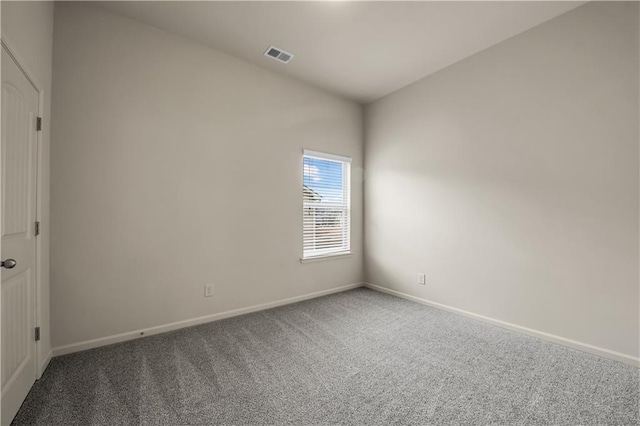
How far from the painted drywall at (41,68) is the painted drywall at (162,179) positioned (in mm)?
89

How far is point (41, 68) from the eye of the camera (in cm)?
192

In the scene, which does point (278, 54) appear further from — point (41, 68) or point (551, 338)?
point (551, 338)

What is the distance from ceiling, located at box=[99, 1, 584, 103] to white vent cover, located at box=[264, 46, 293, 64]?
6 cm

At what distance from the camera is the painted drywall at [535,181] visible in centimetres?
214

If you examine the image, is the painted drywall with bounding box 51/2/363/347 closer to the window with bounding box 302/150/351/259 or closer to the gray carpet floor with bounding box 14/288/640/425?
the window with bounding box 302/150/351/259

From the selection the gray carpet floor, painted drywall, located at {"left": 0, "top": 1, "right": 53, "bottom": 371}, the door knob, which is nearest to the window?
the gray carpet floor

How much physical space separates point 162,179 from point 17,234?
113 centimetres

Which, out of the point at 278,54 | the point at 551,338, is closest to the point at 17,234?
the point at 278,54

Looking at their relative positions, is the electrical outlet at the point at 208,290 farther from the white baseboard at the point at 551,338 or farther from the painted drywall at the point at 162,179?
the white baseboard at the point at 551,338

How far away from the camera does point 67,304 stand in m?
2.19

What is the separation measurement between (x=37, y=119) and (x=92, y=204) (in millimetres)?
716

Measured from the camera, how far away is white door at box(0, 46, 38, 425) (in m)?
1.42

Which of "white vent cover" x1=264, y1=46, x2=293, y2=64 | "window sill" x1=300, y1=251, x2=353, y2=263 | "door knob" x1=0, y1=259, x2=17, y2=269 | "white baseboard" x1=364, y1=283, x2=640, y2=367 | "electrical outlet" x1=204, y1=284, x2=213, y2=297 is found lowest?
"white baseboard" x1=364, y1=283, x2=640, y2=367

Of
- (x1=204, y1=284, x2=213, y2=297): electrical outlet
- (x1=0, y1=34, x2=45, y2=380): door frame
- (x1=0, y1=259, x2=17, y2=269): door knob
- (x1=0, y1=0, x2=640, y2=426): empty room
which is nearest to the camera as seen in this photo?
(x1=0, y1=259, x2=17, y2=269): door knob
